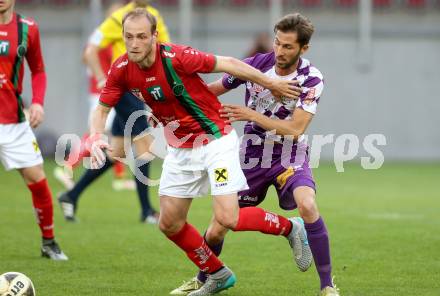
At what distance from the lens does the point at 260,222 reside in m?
6.14

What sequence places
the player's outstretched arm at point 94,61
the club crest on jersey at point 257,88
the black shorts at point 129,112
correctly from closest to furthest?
the club crest on jersey at point 257,88 < the black shorts at point 129,112 < the player's outstretched arm at point 94,61

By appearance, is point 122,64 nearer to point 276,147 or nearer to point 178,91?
point 178,91

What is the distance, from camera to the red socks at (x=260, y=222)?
605cm

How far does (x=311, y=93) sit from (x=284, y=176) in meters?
0.58

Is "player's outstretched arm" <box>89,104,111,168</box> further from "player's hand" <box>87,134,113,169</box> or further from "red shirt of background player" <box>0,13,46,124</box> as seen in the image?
"red shirt of background player" <box>0,13,46,124</box>

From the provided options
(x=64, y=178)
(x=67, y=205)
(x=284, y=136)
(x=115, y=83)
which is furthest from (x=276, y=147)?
(x=64, y=178)

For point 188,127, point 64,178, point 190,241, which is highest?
point 188,127

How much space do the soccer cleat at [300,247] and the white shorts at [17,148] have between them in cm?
216

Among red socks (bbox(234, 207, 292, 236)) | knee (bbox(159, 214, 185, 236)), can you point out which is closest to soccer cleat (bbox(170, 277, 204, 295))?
knee (bbox(159, 214, 185, 236))

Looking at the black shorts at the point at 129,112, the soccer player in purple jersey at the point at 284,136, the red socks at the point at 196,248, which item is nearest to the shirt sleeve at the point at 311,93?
the soccer player in purple jersey at the point at 284,136

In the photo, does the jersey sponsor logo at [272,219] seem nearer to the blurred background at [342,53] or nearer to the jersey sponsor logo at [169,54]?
the jersey sponsor logo at [169,54]

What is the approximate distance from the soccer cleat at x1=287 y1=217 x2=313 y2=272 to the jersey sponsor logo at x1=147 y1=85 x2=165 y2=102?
128 centimetres

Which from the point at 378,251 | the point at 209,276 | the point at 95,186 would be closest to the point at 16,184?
the point at 95,186

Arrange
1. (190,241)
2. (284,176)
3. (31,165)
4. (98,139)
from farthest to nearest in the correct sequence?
(31,165) < (284,176) < (190,241) < (98,139)
